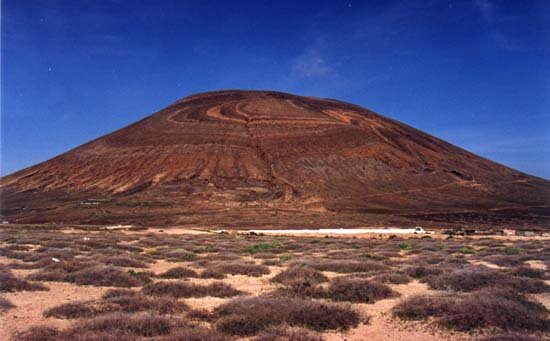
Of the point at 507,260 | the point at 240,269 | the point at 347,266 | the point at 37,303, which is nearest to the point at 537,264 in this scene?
the point at 507,260

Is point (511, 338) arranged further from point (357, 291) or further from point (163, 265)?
point (163, 265)

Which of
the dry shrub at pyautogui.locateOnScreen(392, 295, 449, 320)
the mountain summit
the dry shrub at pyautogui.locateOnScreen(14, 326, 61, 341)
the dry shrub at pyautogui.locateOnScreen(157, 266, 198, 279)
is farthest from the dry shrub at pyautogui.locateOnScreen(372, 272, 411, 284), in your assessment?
the mountain summit

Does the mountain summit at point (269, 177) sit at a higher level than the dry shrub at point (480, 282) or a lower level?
higher

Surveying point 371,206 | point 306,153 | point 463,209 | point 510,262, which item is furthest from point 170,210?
point 510,262

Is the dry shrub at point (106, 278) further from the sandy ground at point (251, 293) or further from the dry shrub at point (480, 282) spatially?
the dry shrub at point (480, 282)

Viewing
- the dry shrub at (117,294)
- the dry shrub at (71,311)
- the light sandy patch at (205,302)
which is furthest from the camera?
the dry shrub at (117,294)

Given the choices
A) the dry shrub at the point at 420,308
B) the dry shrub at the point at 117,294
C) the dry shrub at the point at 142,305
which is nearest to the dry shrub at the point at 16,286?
the dry shrub at the point at 117,294

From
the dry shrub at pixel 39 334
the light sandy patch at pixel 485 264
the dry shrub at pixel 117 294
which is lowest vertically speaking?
the dry shrub at pixel 39 334

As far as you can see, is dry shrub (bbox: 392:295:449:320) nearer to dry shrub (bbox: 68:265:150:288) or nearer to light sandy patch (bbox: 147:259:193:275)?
dry shrub (bbox: 68:265:150:288)
